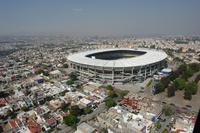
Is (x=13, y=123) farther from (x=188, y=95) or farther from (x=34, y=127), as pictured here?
(x=188, y=95)

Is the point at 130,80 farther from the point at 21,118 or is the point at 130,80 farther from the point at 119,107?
the point at 21,118

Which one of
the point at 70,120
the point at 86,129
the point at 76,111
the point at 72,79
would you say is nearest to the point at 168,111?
the point at 86,129

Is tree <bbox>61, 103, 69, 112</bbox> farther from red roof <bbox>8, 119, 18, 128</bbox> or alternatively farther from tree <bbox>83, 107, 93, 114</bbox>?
red roof <bbox>8, 119, 18, 128</bbox>

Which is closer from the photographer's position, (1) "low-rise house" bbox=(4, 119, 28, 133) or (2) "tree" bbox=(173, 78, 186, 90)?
(1) "low-rise house" bbox=(4, 119, 28, 133)

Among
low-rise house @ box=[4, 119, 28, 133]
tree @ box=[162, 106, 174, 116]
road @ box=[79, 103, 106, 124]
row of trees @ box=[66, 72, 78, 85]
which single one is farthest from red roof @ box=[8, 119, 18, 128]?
tree @ box=[162, 106, 174, 116]

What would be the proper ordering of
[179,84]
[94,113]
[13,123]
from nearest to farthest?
[13,123], [94,113], [179,84]

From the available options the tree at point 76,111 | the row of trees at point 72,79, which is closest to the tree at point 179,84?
the tree at point 76,111

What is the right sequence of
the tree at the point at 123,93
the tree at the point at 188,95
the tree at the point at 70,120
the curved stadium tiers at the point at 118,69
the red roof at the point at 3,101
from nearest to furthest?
1. the tree at the point at 70,120
2. the tree at the point at 188,95
3. the red roof at the point at 3,101
4. the tree at the point at 123,93
5. the curved stadium tiers at the point at 118,69

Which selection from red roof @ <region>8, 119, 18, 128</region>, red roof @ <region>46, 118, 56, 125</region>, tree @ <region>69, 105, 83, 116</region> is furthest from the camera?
tree @ <region>69, 105, 83, 116</region>

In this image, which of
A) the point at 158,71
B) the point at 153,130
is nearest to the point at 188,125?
the point at 153,130

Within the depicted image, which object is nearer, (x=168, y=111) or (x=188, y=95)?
(x=168, y=111)

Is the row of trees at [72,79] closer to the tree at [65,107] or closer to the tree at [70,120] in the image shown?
the tree at [65,107]
